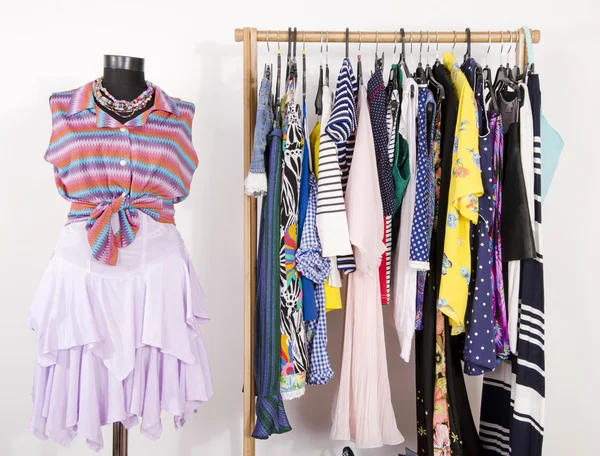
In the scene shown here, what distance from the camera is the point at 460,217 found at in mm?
1671

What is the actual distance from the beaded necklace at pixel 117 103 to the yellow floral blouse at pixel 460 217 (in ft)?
2.95

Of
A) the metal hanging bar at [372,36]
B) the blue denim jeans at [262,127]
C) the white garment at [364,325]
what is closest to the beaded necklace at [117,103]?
the blue denim jeans at [262,127]

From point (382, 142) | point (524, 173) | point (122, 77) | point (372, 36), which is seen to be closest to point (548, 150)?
point (524, 173)

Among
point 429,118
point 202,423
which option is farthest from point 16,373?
point 429,118

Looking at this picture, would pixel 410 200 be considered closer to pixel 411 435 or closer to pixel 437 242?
pixel 437 242

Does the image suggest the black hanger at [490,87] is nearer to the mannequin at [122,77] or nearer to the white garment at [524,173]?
the white garment at [524,173]

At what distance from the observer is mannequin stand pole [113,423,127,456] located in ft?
5.16

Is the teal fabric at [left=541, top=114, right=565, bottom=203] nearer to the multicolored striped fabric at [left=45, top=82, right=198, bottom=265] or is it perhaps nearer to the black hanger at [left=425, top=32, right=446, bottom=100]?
the black hanger at [left=425, top=32, right=446, bottom=100]

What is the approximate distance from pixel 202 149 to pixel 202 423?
3.55 feet

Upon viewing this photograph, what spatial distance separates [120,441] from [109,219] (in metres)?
0.63

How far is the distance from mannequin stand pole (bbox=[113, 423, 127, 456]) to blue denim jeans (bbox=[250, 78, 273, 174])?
82 centimetres

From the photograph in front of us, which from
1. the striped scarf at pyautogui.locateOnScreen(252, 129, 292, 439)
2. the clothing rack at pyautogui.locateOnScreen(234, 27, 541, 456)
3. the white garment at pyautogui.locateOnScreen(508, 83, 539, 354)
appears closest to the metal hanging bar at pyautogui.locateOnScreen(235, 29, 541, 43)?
the clothing rack at pyautogui.locateOnScreen(234, 27, 541, 456)

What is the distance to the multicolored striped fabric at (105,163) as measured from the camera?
4.77 feet

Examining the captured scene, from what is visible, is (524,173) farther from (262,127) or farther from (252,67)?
(252,67)
